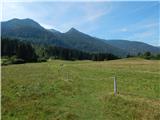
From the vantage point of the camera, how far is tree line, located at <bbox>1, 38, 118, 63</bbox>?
126887 mm

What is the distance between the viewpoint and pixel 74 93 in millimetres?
22344

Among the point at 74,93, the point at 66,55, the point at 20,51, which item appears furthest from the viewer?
the point at 66,55

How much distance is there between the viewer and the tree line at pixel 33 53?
416ft

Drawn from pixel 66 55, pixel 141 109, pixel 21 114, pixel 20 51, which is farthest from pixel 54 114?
pixel 66 55

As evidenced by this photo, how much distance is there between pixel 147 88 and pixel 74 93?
835 cm

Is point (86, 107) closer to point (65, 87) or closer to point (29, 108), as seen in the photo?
point (29, 108)

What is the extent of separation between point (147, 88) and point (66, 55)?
151289 mm

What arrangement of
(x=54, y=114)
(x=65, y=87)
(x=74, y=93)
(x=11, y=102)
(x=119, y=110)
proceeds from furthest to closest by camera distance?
1. (x=65, y=87)
2. (x=74, y=93)
3. (x=11, y=102)
4. (x=119, y=110)
5. (x=54, y=114)

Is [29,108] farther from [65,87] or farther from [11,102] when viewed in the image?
[65,87]

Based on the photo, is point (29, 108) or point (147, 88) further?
point (147, 88)

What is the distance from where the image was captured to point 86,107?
17547 millimetres

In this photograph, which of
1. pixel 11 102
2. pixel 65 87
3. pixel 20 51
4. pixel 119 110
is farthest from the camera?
pixel 20 51

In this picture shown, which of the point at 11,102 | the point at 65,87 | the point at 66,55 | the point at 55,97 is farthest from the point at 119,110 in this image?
the point at 66,55

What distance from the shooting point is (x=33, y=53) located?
14275 cm
